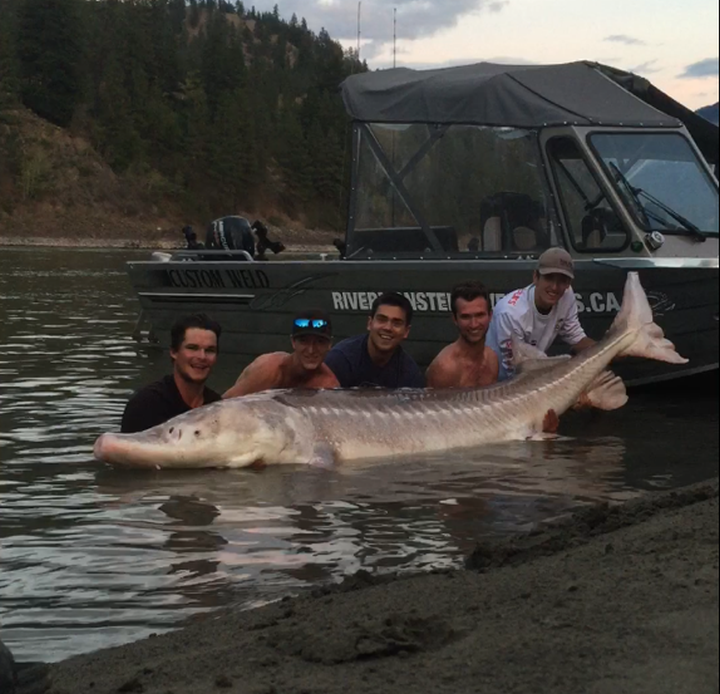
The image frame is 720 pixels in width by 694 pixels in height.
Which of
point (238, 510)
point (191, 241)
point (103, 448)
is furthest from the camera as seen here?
point (191, 241)

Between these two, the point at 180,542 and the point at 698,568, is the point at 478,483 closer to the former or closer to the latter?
the point at 180,542

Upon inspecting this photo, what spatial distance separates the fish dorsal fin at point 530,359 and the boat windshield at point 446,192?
1.75 meters

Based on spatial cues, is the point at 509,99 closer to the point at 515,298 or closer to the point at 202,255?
the point at 515,298

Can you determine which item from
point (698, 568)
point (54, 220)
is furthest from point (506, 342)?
point (54, 220)

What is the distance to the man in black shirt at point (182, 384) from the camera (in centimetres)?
702

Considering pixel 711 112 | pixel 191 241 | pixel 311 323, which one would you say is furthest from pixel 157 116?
pixel 711 112

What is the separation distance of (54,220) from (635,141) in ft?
141

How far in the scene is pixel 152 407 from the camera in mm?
7035

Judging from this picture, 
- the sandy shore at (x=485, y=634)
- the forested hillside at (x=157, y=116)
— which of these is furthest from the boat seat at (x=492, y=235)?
the forested hillside at (x=157, y=116)

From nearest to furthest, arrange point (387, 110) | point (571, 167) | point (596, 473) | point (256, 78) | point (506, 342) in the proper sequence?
point (596, 473), point (506, 342), point (571, 167), point (387, 110), point (256, 78)

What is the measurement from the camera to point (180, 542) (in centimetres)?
534

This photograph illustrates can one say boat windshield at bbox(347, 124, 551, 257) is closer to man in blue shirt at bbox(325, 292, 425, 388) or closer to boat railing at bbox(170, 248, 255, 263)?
boat railing at bbox(170, 248, 255, 263)

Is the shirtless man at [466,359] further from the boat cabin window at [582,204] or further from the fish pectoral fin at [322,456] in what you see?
the boat cabin window at [582,204]

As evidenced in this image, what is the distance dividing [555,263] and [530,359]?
0.65 meters
